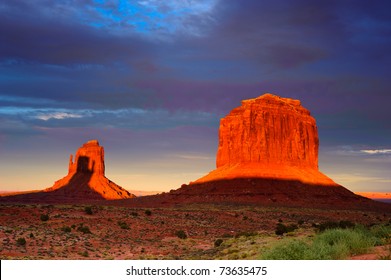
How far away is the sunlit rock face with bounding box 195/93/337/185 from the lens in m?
97.1

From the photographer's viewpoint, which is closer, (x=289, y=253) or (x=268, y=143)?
(x=289, y=253)

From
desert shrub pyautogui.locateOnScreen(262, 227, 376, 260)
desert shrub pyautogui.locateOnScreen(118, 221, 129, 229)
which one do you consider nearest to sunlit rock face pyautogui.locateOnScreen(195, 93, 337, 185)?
desert shrub pyautogui.locateOnScreen(118, 221, 129, 229)

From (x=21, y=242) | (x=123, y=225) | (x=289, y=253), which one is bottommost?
(x=21, y=242)

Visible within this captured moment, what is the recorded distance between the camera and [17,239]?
29.7m

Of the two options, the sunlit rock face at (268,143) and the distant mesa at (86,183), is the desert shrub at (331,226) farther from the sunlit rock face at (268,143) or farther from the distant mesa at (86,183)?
the distant mesa at (86,183)

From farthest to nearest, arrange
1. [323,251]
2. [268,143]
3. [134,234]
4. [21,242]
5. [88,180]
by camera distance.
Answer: [88,180] < [268,143] < [134,234] < [21,242] < [323,251]

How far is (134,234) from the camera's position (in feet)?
130

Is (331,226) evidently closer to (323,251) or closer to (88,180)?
(323,251)

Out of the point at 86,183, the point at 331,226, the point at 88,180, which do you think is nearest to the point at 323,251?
the point at 331,226

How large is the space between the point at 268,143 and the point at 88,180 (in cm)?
6885

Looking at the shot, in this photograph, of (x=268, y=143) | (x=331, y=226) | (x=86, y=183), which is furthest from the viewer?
(x=86, y=183)
